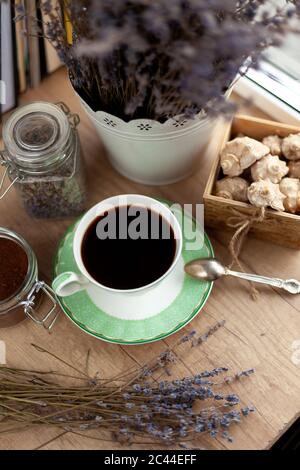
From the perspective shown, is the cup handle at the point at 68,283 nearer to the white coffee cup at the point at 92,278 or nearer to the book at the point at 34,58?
the white coffee cup at the point at 92,278

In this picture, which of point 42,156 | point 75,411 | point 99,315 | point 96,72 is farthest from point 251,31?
point 75,411

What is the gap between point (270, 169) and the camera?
87cm

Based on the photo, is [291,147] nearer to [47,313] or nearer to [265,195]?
[265,195]

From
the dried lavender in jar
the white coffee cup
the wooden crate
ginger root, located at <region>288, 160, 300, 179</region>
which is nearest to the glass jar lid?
the dried lavender in jar

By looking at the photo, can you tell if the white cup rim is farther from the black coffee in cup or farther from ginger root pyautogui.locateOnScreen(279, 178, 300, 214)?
ginger root pyautogui.locateOnScreen(279, 178, 300, 214)

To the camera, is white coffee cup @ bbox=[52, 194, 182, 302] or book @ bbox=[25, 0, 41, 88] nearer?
white coffee cup @ bbox=[52, 194, 182, 302]

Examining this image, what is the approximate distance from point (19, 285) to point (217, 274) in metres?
0.30

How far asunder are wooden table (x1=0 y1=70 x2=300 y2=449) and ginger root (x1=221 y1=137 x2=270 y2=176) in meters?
0.12

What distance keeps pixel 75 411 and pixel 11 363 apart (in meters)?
0.13

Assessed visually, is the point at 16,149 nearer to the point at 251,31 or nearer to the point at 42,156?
the point at 42,156

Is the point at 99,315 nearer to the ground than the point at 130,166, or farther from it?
nearer to the ground

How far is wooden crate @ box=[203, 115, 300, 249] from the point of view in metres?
0.86

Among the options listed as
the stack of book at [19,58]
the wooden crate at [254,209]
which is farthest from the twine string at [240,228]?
the stack of book at [19,58]

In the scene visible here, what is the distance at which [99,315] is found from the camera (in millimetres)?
873
